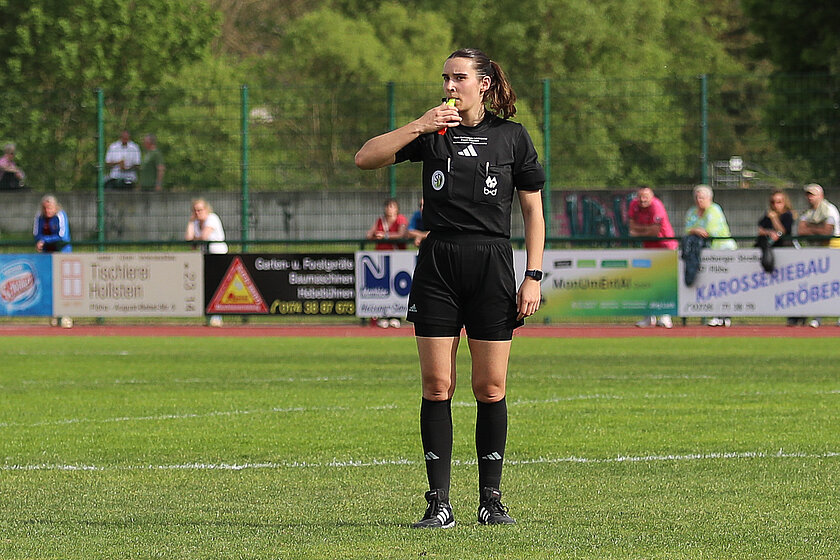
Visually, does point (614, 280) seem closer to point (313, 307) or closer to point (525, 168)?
point (313, 307)

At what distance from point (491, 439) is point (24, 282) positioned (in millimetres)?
18031

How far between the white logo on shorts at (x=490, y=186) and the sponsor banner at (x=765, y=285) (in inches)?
600

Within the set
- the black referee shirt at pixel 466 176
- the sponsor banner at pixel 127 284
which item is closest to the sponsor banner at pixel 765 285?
the sponsor banner at pixel 127 284

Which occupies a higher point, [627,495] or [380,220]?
[380,220]

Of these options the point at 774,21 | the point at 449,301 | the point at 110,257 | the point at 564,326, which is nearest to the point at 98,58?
the point at 774,21

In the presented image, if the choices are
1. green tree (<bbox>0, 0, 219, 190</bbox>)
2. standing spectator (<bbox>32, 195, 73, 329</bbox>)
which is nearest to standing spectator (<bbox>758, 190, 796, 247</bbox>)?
standing spectator (<bbox>32, 195, 73, 329</bbox>)

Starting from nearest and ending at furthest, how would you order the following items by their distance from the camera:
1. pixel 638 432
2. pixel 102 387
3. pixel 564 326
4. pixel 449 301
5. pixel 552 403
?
pixel 449 301 → pixel 638 432 → pixel 552 403 → pixel 102 387 → pixel 564 326

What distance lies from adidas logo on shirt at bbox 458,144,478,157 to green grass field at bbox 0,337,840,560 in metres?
1.62

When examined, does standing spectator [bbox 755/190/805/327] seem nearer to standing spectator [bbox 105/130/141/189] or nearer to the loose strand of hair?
standing spectator [bbox 105/130/141/189]

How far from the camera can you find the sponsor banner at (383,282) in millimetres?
22141

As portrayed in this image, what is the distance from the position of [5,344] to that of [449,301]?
14836 millimetres

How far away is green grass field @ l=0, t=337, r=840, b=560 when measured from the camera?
6387mm

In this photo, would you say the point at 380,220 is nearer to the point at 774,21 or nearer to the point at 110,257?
the point at 110,257

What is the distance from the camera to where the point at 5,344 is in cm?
2030
